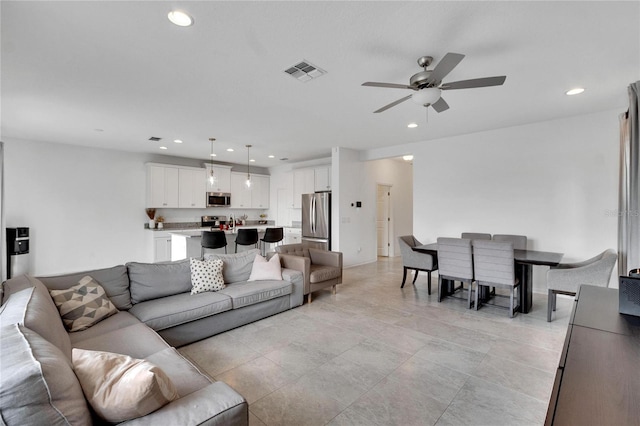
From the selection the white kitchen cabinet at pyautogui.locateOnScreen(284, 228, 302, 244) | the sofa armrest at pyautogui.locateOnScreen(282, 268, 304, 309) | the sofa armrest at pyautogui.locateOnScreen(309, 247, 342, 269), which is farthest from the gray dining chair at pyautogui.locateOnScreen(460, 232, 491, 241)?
the white kitchen cabinet at pyautogui.locateOnScreen(284, 228, 302, 244)

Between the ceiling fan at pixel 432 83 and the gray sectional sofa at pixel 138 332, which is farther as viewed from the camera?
the ceiling fan at pixel 432 83

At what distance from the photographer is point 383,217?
26.8ft

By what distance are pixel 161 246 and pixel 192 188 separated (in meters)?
1.58

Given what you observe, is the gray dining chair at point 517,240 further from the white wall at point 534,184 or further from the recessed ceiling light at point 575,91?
the recessed ceiling light at point 575,91

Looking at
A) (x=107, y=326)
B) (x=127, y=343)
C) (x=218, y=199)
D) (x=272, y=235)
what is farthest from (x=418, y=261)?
(x=218, y=199)

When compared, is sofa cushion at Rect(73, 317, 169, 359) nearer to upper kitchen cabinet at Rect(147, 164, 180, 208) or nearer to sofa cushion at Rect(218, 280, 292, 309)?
sofa cushion at Rect(218, 280, 292, 309)

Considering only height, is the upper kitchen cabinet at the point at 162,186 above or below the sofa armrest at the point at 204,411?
above

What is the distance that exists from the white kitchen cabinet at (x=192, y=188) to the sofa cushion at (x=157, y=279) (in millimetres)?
4338

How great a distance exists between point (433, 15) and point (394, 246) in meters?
6.76

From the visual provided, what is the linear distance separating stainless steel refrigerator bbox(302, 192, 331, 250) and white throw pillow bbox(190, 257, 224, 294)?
3257 mm

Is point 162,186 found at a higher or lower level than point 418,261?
higher

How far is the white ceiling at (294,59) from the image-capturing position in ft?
6.44

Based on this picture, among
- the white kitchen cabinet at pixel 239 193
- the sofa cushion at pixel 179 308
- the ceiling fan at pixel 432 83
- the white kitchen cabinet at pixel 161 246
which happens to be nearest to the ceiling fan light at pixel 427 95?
the ceiling fan at pixel 432 83

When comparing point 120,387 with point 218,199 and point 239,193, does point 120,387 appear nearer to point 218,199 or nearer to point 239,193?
point 218,199
